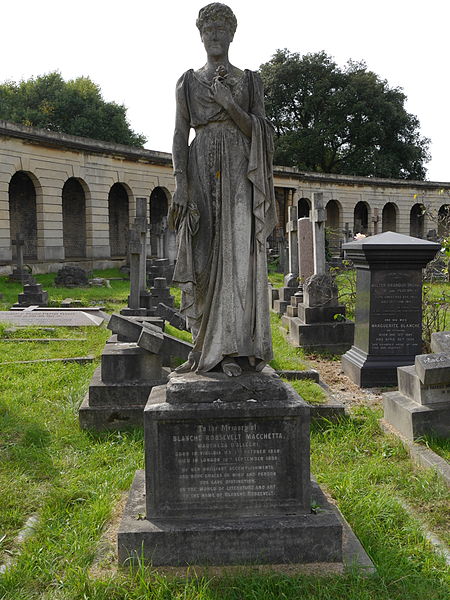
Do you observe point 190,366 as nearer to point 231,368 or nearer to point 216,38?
point 231,368

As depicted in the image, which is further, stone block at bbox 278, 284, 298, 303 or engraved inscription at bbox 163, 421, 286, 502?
stone block at bbox 278, 284, 298, 303

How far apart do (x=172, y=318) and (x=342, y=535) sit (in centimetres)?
848

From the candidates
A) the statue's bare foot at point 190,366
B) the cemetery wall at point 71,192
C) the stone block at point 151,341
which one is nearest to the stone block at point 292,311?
the stone block at point 151,341

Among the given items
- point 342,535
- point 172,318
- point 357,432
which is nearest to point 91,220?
point 172,318

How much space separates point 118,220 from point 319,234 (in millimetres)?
19853

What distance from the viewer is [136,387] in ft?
18.5

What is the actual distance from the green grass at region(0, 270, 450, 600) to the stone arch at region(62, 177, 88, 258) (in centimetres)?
2170

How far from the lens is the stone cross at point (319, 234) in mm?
11352

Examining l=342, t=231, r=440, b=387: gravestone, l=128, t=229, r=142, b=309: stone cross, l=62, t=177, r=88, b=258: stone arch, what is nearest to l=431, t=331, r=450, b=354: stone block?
l=342, t=231, r=440, b=387: gravestone

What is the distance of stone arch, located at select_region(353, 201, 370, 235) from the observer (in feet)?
131

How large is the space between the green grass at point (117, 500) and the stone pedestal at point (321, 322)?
12.0 feet

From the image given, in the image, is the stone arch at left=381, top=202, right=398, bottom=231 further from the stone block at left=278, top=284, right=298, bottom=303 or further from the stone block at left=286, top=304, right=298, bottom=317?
the stone block at left=286, top=304, right=298, bottom=317

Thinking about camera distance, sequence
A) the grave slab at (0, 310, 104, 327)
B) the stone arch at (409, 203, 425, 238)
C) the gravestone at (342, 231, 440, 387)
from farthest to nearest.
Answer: the stone arch at (409, 203, 425, 238) → the grave slab at (0, 310, 104, 327) → the gravestone at (342, 231, 440, 387)

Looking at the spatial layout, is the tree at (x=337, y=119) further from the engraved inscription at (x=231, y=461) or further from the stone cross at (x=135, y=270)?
the engraved inscription at (x=231, y=461)
